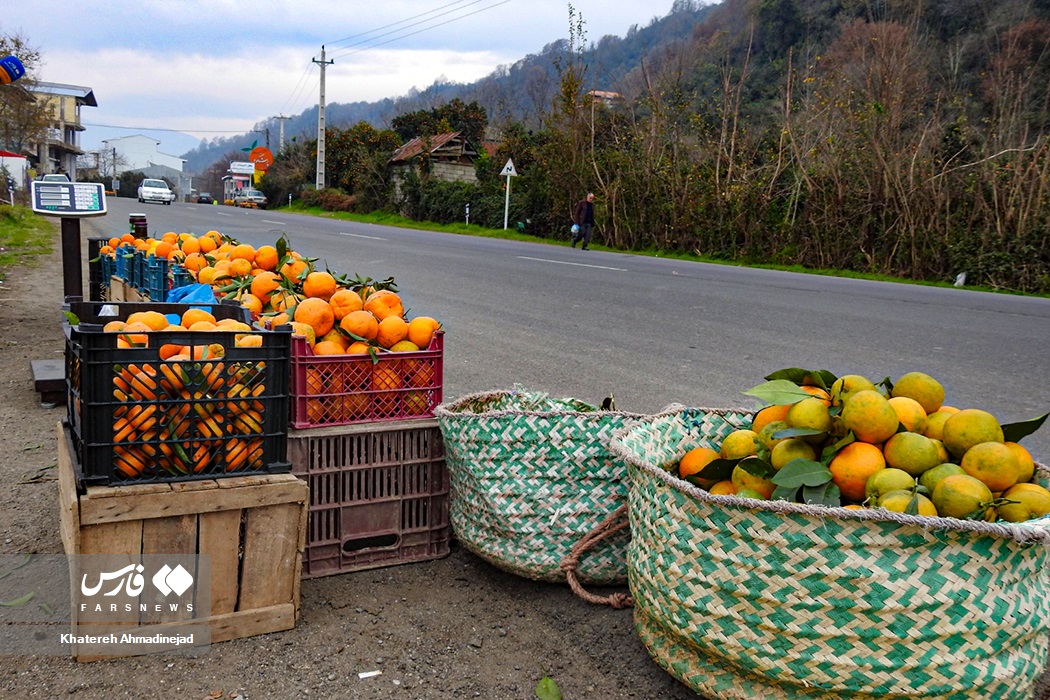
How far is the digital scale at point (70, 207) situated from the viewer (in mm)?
6219

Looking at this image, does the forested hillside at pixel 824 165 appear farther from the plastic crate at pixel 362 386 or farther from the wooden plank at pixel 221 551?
the wooden plank at pixel 221 551

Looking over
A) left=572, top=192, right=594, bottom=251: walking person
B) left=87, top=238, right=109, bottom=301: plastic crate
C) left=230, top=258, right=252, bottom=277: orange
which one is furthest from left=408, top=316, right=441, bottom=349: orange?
left=572, top=192, right=594, bottom=251: walking person

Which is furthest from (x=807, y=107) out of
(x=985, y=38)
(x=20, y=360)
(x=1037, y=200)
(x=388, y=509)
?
(x=388, y=509)

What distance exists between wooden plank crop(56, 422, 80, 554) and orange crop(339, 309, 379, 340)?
1008 millimetres

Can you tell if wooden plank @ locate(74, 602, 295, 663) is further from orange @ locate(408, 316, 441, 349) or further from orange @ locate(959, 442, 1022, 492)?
orange @ locate(959, 442, 1022, 492)

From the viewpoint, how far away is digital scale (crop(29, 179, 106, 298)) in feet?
20.4

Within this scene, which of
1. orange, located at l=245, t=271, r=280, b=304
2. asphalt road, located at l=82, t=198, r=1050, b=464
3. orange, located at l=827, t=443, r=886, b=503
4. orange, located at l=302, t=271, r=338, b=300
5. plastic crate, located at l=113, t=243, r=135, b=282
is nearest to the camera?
orange, located at l=827, t=443, r=886, b=503

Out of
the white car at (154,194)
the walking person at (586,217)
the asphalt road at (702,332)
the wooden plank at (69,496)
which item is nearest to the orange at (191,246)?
the asphalt road at (702,332)

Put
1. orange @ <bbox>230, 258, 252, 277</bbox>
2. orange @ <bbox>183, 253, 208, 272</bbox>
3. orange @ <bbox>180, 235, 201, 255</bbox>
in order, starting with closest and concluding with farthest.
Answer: orange @ <bbox>230, 258, 252, 277</bbox>
orange @ <bbox>183, 253, 208, 272</bbox>
orange @ <bbox>180, 235, 201, 255</bbox>

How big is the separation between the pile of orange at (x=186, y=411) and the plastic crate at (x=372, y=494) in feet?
0.91

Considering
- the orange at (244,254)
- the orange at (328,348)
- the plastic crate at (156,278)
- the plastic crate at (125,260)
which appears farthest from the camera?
A: the plastic crate at (125,260)

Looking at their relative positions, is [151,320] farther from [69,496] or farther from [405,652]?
[405,652]

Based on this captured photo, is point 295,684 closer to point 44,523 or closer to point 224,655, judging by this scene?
point 224,655

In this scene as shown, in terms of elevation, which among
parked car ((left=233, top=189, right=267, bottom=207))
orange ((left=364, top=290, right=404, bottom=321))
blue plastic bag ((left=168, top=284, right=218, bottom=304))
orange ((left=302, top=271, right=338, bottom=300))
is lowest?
blue plastic bag ((left=168, top=284, right=218, bottom=304))
